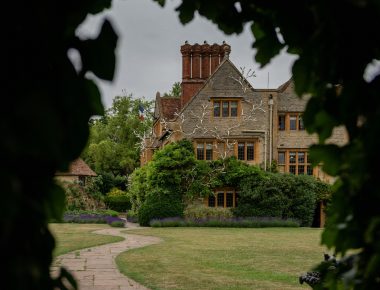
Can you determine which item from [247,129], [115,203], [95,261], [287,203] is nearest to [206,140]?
[247,129]

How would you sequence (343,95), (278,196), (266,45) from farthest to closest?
1. (278,196)
2. (266,45)
3. (343,95)

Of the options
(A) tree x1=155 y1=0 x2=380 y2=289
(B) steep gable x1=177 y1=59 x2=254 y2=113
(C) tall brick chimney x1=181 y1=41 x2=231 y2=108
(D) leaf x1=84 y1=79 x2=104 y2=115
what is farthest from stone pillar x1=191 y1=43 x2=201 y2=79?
(D) leaf x1=84 y1=79 x2=104 y2=115

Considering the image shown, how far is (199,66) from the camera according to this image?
3086 cm

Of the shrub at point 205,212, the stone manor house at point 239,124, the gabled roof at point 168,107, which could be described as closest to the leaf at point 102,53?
the shrub at point 205,212

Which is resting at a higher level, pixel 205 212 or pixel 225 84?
pixel 225 84

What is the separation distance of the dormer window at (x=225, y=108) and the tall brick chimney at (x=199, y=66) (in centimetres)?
219

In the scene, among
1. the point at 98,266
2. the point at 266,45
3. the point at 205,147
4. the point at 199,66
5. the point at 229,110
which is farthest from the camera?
the point at 199,66

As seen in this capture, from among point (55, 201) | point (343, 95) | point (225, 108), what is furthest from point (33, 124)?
point (225, 108)

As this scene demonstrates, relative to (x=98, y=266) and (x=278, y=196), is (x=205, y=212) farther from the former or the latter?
(x=98, y=266)

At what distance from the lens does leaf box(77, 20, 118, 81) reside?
1.10 meters

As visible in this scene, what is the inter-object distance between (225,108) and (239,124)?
1199 millimetres

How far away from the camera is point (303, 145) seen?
97.0 feet

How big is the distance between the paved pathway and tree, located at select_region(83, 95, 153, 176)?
3289cm

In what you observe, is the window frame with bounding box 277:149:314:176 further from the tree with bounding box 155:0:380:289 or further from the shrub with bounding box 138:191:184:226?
the tree with bounding box 155:0:380:289
